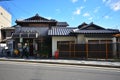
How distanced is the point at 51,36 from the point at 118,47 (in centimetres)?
942

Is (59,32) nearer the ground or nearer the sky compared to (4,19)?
nearer the ground

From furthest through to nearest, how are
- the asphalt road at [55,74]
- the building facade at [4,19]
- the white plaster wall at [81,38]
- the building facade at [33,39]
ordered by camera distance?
A: the building facade at [4,19]
the building facade at [33,39]
the white plaster wall at [81,38]
the asphalt road at [55,74]

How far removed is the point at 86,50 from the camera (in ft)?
91.0

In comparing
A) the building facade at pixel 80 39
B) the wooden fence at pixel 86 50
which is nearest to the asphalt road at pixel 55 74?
the wooden fence at pixel 86 50

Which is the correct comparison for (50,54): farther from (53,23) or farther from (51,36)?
(53,23)

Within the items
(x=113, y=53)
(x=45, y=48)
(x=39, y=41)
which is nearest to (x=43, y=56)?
(x=45, y=48)

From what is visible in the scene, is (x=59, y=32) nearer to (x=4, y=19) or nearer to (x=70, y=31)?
(x=70, y=31)

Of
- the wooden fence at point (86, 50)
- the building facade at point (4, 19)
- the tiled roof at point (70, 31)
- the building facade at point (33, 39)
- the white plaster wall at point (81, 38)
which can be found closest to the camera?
the wooden fence at point (86, 50)

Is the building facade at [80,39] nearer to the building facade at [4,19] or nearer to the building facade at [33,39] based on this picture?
the building facade at [33,39]

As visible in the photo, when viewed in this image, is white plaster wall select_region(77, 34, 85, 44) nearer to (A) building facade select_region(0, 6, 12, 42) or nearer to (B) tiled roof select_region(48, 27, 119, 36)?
(B) tiled roof select_region(48, 27, 119, 36)

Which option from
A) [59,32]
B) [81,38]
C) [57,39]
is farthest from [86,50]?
[59,32]

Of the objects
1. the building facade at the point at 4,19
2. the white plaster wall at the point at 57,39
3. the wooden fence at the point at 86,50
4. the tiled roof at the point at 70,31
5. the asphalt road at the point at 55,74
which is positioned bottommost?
the asphalt road at the point at 55,74

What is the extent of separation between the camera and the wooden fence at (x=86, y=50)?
27219 millimetres

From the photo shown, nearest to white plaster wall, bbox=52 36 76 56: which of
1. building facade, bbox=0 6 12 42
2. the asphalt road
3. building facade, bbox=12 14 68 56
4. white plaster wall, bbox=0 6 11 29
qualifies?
building facade, bbox=12 14 68 56
